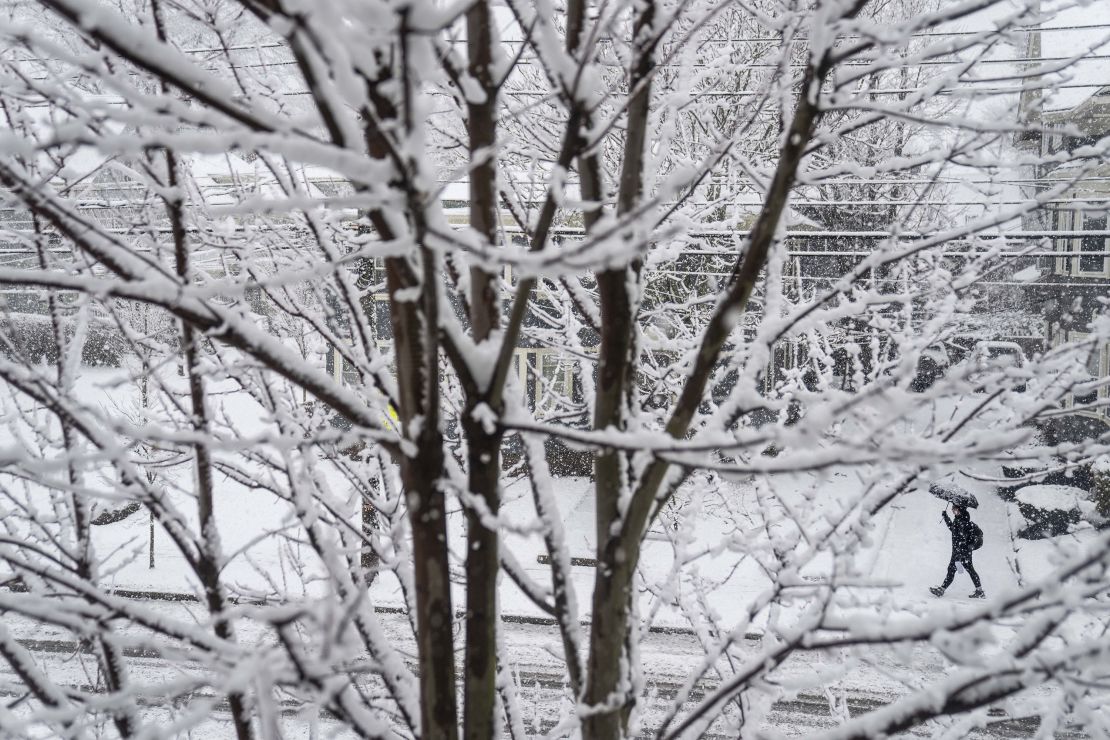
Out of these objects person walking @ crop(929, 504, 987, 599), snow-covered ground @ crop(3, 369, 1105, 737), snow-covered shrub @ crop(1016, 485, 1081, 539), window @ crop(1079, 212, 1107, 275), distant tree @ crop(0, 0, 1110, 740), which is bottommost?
snow-covered ground @ crop(3, 369, 1105, 737)

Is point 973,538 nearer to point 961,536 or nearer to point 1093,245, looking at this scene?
point 961,536

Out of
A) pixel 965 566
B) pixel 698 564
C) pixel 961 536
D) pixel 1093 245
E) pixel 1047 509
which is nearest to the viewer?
pixel 965 566

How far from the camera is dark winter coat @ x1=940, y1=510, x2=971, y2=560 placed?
884cm

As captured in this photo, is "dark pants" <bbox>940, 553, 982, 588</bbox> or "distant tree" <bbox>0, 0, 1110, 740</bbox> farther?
"dark pants" <bbox>940, 553, 982, 588</bbox>

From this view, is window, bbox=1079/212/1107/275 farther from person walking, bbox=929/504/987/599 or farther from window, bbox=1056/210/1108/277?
person walking, bbox=929/504/987/599

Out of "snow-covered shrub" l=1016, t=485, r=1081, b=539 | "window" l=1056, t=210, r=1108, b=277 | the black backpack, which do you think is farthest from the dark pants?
"window" l=1056, t=210, r=1108, b=277

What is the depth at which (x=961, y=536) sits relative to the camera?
351 inches

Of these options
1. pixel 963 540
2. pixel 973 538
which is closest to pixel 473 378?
pixel 963 540

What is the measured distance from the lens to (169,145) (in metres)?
1.08

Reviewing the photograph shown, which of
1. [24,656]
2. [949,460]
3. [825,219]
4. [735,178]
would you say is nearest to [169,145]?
[949,460]

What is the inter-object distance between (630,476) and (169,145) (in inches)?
64.9

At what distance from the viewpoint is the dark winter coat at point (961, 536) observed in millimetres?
8836

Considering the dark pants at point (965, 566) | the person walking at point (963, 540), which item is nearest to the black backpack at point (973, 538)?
the person walking at point (963, 540)

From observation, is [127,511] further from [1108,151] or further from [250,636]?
[1108,151]
